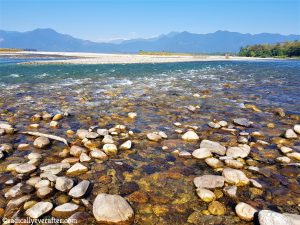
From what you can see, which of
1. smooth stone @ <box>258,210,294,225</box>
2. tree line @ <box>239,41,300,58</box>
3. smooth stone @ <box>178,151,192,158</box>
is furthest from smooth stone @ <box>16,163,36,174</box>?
tree line @ <box>239,41,300,58</box>

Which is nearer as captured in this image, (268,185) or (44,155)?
(268,185)

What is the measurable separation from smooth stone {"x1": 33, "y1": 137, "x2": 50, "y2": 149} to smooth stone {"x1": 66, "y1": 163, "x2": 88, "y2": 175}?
5.96 ft

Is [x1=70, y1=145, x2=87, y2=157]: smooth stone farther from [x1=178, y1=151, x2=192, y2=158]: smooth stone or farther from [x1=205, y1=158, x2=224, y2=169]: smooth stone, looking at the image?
[x1=205, y1=158, x2=224, y2=169]: smooth stone

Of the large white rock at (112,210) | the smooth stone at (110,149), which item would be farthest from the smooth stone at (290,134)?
the large white rock at (112,210)

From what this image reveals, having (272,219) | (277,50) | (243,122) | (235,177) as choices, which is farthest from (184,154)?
(277,50)

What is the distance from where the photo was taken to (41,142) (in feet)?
24.0

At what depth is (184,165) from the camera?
6.26m

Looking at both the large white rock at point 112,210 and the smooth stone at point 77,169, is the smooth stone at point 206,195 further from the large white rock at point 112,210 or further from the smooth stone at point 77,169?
the smooth stone at point 77,169

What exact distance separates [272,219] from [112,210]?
2.47 meters

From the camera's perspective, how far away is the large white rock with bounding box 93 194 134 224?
417 cm

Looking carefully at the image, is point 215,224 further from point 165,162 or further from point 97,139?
point 97,139

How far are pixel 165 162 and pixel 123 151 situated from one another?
125 cm

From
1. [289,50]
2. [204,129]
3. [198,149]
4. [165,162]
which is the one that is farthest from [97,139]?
[289,50]

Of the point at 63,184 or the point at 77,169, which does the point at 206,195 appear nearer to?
the point at 63,184
